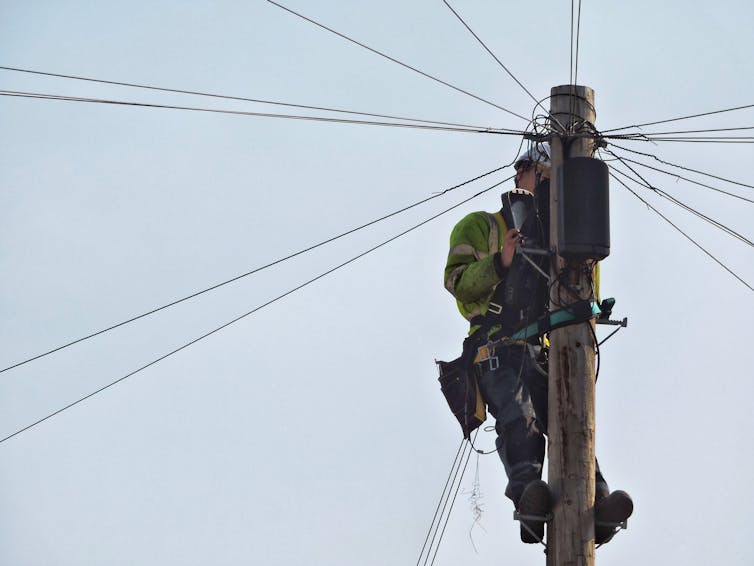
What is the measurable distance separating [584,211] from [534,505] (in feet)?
5.74

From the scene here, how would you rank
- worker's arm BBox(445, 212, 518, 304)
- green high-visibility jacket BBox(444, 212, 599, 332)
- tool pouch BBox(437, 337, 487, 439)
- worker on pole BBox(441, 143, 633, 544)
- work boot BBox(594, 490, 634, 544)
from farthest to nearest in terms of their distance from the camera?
tool pouch BBox(437, 337, 487, 439) → green high-visibility jacket BBox(444, 212, 599, 332) → worker's arm BBox(445, 212, 518, 304) → worker on pole BBox(441, 143, 633, 544) → work boot BBox(594, 490, 634, 544)

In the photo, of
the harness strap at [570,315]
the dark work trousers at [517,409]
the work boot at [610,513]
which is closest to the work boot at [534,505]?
the dark work trousers at [517,409]

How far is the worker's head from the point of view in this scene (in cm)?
882

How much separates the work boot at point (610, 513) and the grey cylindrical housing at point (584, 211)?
1.42 metres

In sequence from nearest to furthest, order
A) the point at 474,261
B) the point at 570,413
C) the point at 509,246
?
1. the point at 570,413
2. the point at 509,246
3. the point at 474,261

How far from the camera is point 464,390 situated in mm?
8820

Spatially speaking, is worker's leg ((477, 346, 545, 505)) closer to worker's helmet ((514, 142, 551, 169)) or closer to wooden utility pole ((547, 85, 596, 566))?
wooden utility pole ((547, 85, 596, 566))

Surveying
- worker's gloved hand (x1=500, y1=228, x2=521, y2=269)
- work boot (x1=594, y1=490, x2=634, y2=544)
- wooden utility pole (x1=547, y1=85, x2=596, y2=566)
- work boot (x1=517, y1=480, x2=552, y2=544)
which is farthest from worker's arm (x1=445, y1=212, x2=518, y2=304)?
work boot (x1=594, y1=490, x2=634, y2=544)

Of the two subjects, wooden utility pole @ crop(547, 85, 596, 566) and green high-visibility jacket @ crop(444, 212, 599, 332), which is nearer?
wooden utility pole @ crop(547, 85, 596, 566)

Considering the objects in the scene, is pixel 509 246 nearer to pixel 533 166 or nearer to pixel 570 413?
pixel 533 166

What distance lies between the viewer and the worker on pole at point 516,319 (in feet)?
26.2

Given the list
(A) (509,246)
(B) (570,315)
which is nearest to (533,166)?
(A) (509,246)

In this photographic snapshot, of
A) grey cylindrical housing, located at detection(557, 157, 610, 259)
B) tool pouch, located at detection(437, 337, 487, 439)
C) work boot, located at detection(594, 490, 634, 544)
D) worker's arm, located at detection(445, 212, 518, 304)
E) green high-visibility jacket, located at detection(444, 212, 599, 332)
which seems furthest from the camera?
tool pouch, located at detection(437, 337, 487, 439)

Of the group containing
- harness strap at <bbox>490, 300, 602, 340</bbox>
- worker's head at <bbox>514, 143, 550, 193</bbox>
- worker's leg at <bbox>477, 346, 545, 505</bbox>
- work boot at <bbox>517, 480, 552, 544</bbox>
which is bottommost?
work boot at <bbox>517, 480, 552, 544</bbox>
